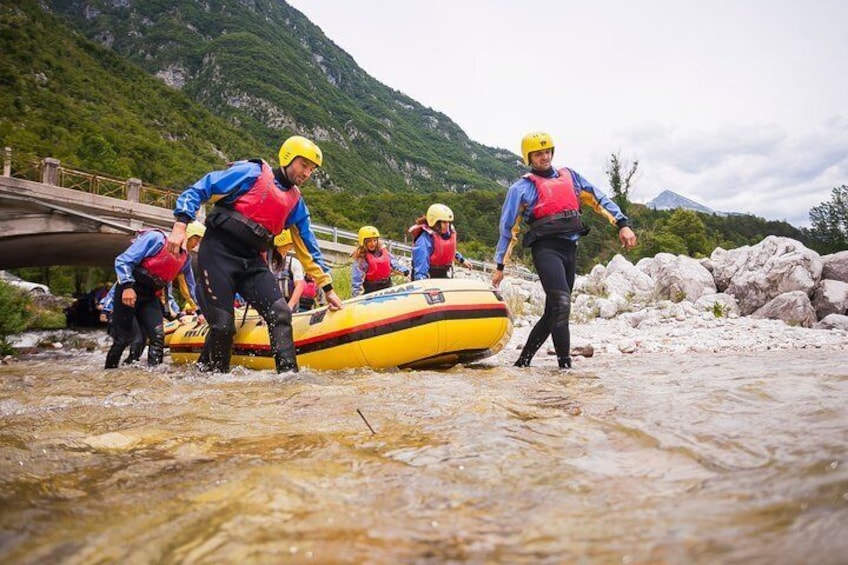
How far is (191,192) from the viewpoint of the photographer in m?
4.24

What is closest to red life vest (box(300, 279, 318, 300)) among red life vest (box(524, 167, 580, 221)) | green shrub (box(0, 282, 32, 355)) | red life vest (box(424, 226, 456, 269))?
red life vest (box(424, 226, 456, 269))

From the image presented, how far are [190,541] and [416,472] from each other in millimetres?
625

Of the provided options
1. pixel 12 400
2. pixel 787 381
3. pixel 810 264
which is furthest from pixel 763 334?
pixel 12 400

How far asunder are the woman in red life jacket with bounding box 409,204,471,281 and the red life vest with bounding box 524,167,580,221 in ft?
7.86

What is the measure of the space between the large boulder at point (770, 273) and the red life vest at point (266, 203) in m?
9.92

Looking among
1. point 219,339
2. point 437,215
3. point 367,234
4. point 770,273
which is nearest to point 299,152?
point 219,339

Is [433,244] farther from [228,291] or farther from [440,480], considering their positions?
[440,480]

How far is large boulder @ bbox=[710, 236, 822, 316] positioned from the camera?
32.4ft

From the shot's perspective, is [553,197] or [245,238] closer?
[245,238]

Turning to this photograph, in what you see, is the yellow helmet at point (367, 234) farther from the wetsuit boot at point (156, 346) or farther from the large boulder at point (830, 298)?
the large boulder at point (830, 298)

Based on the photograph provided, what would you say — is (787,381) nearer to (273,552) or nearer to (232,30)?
(273,552)

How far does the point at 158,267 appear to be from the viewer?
20.1 feet

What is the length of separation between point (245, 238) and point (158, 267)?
2419 millimetres

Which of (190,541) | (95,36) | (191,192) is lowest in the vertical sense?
(190,541)
